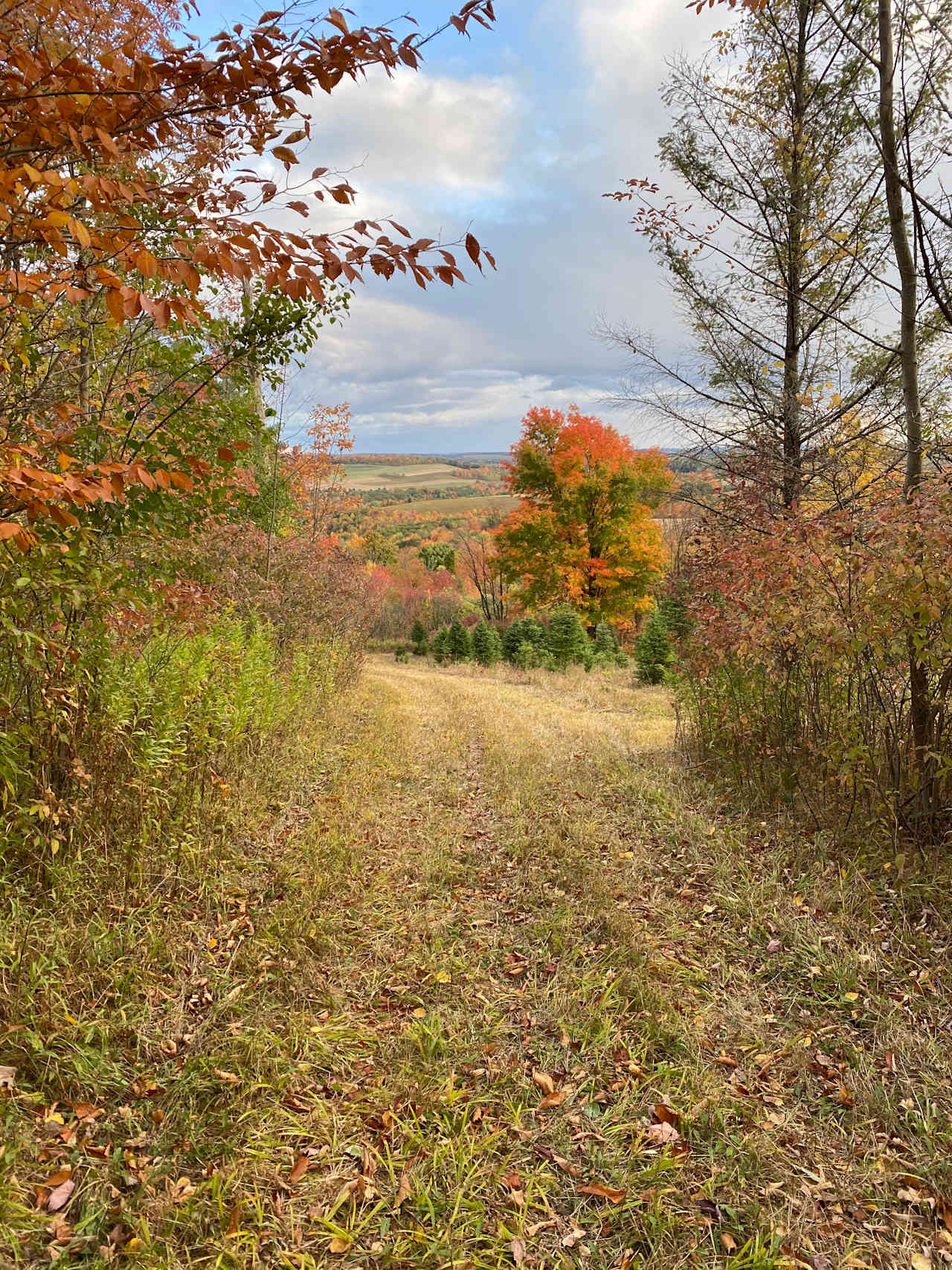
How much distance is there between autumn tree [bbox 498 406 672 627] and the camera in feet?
69.3

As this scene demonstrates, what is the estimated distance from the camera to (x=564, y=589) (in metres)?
21.8

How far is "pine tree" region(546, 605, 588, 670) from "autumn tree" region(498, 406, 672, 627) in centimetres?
199

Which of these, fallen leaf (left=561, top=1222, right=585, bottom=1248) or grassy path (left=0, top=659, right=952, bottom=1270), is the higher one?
grassy path (left=0, top=659, right=952, bottom=1270)

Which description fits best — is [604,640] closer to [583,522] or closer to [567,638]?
[567,638]

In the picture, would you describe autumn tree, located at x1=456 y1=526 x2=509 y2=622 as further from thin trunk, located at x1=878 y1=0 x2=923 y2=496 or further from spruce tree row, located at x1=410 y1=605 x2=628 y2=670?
thin trunk, located at x1=878 y1=0 x2=923 y2=496

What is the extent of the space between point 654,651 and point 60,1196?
15392 mm

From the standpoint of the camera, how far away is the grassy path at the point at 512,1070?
82.0 inches

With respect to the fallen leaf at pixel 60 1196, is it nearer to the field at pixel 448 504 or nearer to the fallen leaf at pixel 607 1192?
the fallen leaf at pixel 607 1192

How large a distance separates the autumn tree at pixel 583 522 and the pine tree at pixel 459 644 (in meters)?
4.04

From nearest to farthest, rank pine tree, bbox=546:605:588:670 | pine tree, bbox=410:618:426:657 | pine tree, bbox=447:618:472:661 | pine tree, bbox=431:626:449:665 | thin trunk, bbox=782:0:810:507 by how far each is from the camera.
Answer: thin trunk, bbox=782:0:810:507, pine tree, bbox=546:605:588:670, pine tree, bbox=447:618:472:661, pine tree, bbox=431:626:449:665, pine tree, bbox=410:618:426:657

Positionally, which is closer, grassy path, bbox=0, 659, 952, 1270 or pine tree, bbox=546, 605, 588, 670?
grassy path, bbox=0, 659, 952, 1270

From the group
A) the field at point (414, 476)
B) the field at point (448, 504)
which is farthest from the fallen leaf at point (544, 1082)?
the field at point (414, 476)

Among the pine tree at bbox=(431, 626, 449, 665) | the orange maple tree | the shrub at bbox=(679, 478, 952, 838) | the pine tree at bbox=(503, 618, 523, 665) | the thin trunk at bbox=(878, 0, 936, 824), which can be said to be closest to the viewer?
the orange maple tree

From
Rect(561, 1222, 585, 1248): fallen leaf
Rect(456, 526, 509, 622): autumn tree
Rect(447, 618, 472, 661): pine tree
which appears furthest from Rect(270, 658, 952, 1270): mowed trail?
Rect(456, 526, 509, 622): autumn tree
